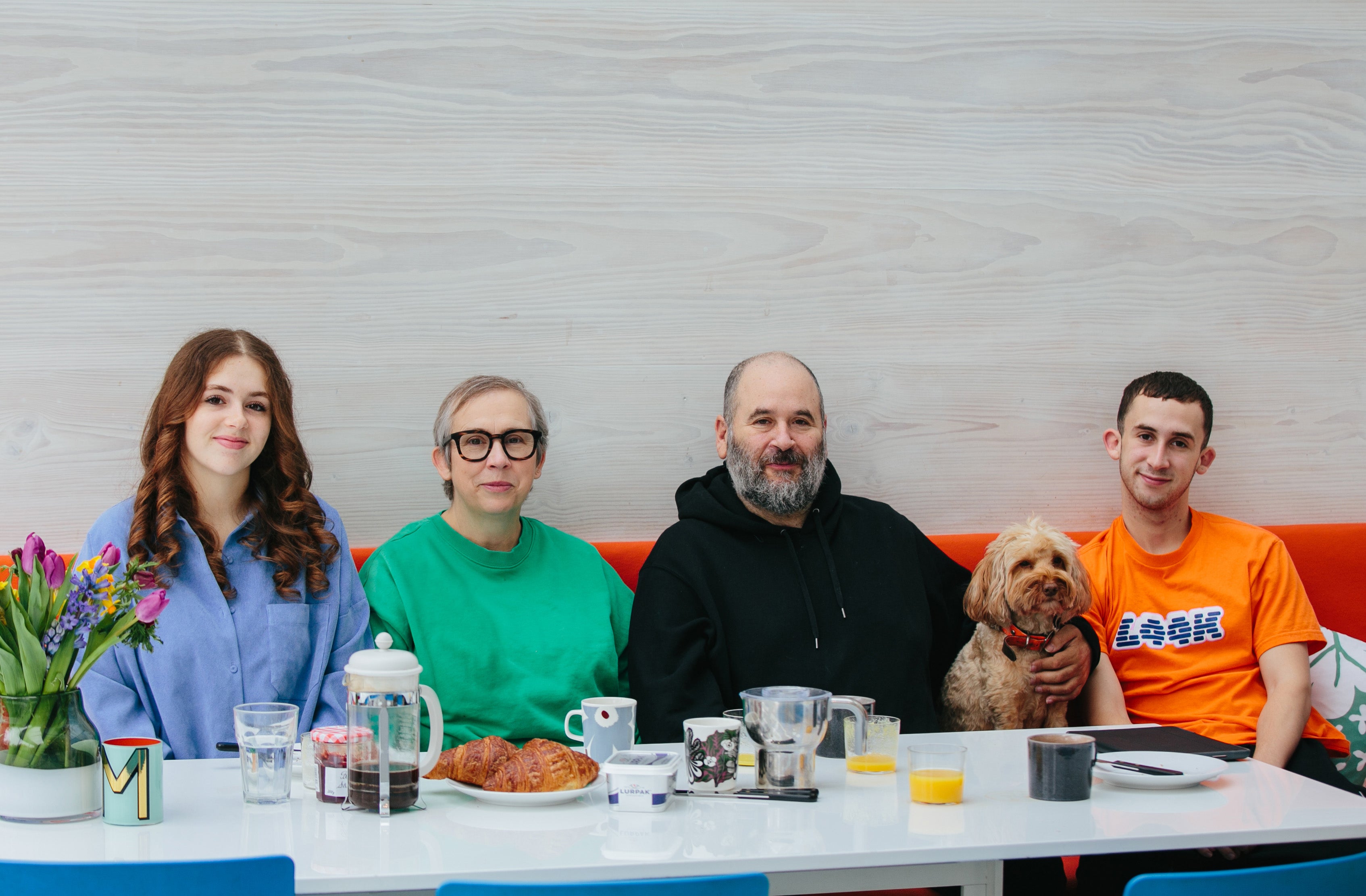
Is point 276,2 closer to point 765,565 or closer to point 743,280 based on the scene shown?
point 743,280

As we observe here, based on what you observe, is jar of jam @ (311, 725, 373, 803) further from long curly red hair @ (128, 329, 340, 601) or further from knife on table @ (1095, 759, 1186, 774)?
knife on table @ (1095, 759, 1186, 774)

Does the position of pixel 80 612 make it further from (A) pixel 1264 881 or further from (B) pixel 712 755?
(A) pixel 1264 881

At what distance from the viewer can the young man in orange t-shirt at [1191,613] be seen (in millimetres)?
2416

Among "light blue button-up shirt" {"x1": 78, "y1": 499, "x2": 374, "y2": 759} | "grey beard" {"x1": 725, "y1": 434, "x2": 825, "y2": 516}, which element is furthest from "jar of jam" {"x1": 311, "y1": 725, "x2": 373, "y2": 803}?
"grey beard" {"x1": 725, "y1": 434, "x2": 825, "y2": 516}

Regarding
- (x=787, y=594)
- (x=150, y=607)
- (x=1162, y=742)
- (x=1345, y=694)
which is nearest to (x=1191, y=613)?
(x=1345, y=694)

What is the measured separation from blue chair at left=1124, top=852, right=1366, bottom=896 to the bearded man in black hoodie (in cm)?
115

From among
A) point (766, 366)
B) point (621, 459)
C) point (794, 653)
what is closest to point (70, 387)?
point (621, 459)

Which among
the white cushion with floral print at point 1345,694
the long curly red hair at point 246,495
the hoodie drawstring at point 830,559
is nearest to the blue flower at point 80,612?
the long curly red hair at point 246,495

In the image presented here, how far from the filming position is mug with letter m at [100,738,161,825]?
4.47 ft

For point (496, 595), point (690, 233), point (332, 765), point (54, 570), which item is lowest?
point (332, 765)

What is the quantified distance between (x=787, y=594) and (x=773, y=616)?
0.06m

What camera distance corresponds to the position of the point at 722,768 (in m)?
1.56

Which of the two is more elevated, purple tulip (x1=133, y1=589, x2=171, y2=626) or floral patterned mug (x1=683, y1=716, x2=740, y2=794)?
purple tulip (x1=133, y1=589, x2=171, y2=626)

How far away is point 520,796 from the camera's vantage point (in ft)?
4.75
